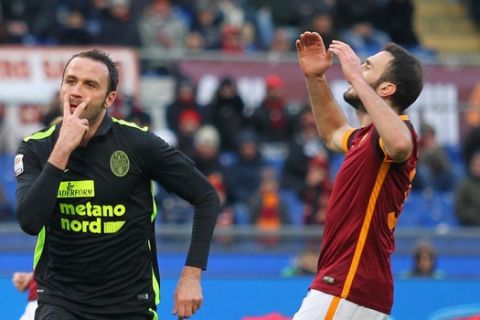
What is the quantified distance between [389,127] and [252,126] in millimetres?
9302

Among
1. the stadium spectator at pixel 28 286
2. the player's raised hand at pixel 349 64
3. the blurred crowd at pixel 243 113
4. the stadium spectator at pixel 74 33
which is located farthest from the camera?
the stadium spectator at pixel 74 33

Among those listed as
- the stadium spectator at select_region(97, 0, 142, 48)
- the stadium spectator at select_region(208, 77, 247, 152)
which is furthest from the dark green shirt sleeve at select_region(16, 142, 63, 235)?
the stadium spectator at select_region(97, 0, 142, 48)

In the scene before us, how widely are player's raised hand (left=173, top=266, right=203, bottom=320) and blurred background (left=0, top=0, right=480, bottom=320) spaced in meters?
3.55

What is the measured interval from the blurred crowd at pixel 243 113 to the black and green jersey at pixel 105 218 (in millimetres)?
5256

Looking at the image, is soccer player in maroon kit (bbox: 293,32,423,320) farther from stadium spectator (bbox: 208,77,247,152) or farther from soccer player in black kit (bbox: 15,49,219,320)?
stadium spectator (bbox: 208,77,247,152)

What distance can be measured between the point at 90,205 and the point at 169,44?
35.0 feet

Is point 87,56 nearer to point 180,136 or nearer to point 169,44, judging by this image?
point 180,136

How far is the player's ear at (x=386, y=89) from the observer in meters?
6.18

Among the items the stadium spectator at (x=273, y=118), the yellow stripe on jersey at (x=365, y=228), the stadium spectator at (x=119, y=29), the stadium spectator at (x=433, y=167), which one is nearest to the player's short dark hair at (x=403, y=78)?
the yellow stripe on jersey at (x=365, y=228)

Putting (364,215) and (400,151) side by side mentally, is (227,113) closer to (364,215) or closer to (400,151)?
(364,215)

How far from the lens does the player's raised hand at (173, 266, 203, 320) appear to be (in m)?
6.00

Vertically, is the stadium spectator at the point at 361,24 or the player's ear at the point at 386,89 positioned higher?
the stadium spectator at the point at 361,24

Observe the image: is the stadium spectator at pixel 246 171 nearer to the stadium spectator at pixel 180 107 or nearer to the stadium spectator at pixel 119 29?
the stadium spectator at pixel 180 107

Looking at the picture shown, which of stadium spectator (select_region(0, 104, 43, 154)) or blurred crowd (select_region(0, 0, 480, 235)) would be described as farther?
stadium spectator (select_region(0, 104, 43, 154))
